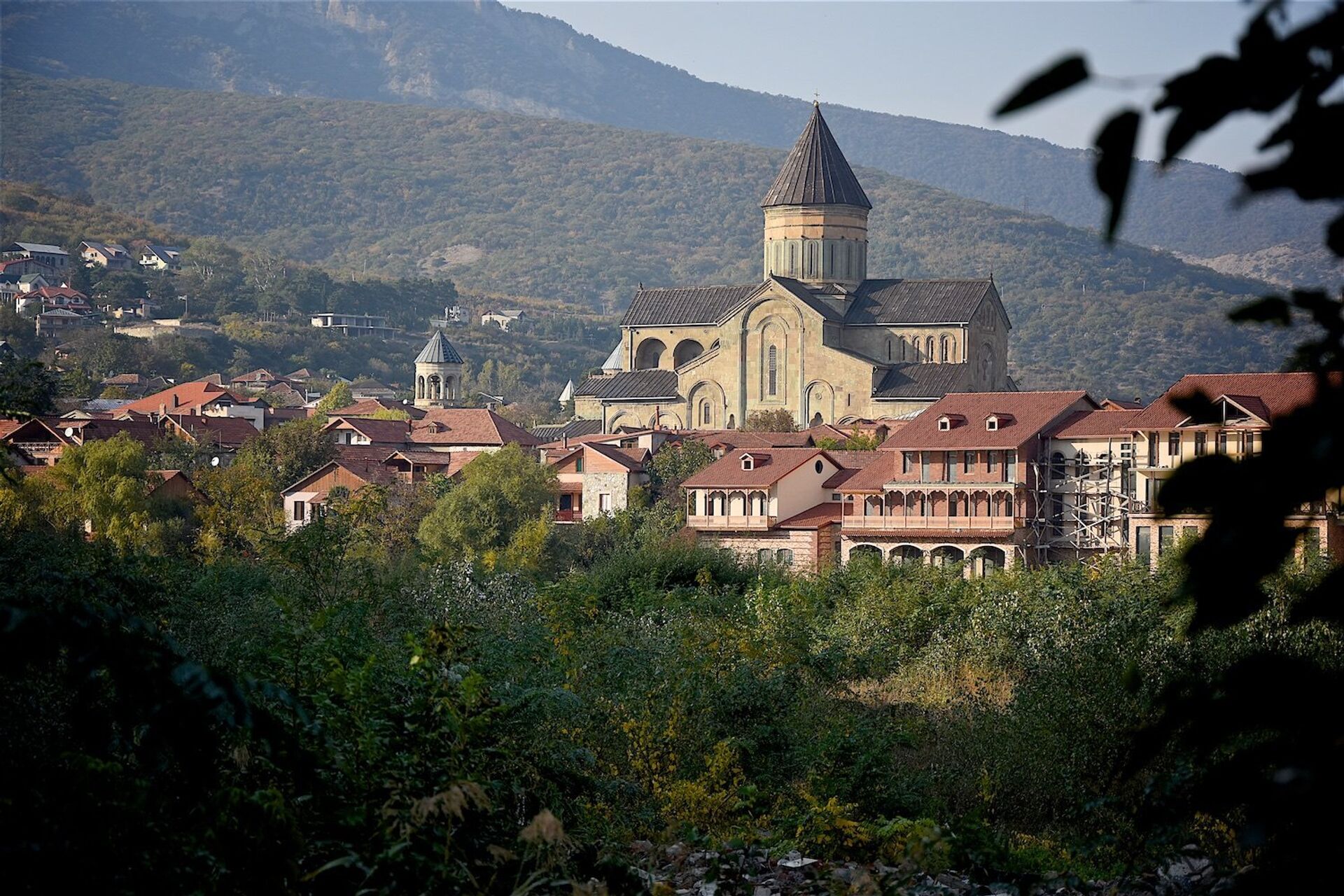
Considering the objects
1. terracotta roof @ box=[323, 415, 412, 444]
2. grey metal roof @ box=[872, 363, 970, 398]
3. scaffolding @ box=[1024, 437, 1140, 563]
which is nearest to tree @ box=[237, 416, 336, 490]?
terracotta roof @ box=[323, 415, 412, 444]

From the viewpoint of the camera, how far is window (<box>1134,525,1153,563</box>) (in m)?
32.4

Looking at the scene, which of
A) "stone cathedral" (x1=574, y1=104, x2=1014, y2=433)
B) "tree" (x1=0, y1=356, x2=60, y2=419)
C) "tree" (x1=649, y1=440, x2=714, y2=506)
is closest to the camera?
"tree" (x1=0, y1=356, x2=60, y2=419)

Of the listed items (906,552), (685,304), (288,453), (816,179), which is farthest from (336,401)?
(906,552)

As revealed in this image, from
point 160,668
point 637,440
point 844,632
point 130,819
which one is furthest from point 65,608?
point 637,440

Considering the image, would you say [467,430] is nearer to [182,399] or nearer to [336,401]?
[182,399]

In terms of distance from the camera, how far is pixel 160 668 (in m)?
4.26

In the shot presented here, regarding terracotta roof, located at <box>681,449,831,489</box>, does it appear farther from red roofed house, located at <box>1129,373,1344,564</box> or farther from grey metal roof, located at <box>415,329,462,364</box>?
grey metal roof, located at <box>415,329,462,364</box>

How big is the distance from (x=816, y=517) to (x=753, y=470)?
2.14m

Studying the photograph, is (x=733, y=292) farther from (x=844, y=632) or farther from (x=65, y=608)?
(x=65, y=608)

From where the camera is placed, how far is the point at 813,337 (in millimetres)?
59625

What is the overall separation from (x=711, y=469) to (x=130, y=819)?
35.4 meters

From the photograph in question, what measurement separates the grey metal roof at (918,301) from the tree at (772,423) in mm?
7538

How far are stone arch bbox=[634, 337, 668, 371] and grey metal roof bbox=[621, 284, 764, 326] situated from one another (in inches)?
31.8

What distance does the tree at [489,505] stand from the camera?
3769 centimetres
